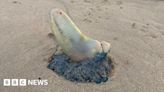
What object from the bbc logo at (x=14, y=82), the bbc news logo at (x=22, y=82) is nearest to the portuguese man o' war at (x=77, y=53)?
the bbc news logo at (x=22, y=82)

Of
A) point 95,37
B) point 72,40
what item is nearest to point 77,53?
point 72,40

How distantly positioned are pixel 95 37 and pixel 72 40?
790 millimetres

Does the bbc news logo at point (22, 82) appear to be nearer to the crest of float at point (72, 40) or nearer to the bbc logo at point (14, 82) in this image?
the bbc logo at point (14, 82)

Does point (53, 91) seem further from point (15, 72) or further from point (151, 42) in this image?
point (151, 42)

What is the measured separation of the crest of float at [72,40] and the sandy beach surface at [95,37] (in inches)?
10.8

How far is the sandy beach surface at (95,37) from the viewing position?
282 cm

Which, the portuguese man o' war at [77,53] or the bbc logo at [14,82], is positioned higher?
the portuguese man o' war at [77,53]

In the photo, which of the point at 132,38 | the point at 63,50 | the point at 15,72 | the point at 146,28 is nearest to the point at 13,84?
the point at 15,72

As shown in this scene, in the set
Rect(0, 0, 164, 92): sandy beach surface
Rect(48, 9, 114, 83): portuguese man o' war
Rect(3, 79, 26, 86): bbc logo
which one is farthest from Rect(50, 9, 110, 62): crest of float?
Rect(3, 79, 26, 86): bbc logo

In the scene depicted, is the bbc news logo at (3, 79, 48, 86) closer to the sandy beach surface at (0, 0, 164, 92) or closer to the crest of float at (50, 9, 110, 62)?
the sandy beach surface at (0, 0, 164, 92)

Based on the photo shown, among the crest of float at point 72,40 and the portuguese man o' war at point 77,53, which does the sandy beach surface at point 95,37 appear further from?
the crest of float at point 72,40

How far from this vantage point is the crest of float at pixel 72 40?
2838 mm

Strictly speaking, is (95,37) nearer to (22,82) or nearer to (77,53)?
(77,53)

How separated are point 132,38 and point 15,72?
145 centimetres
